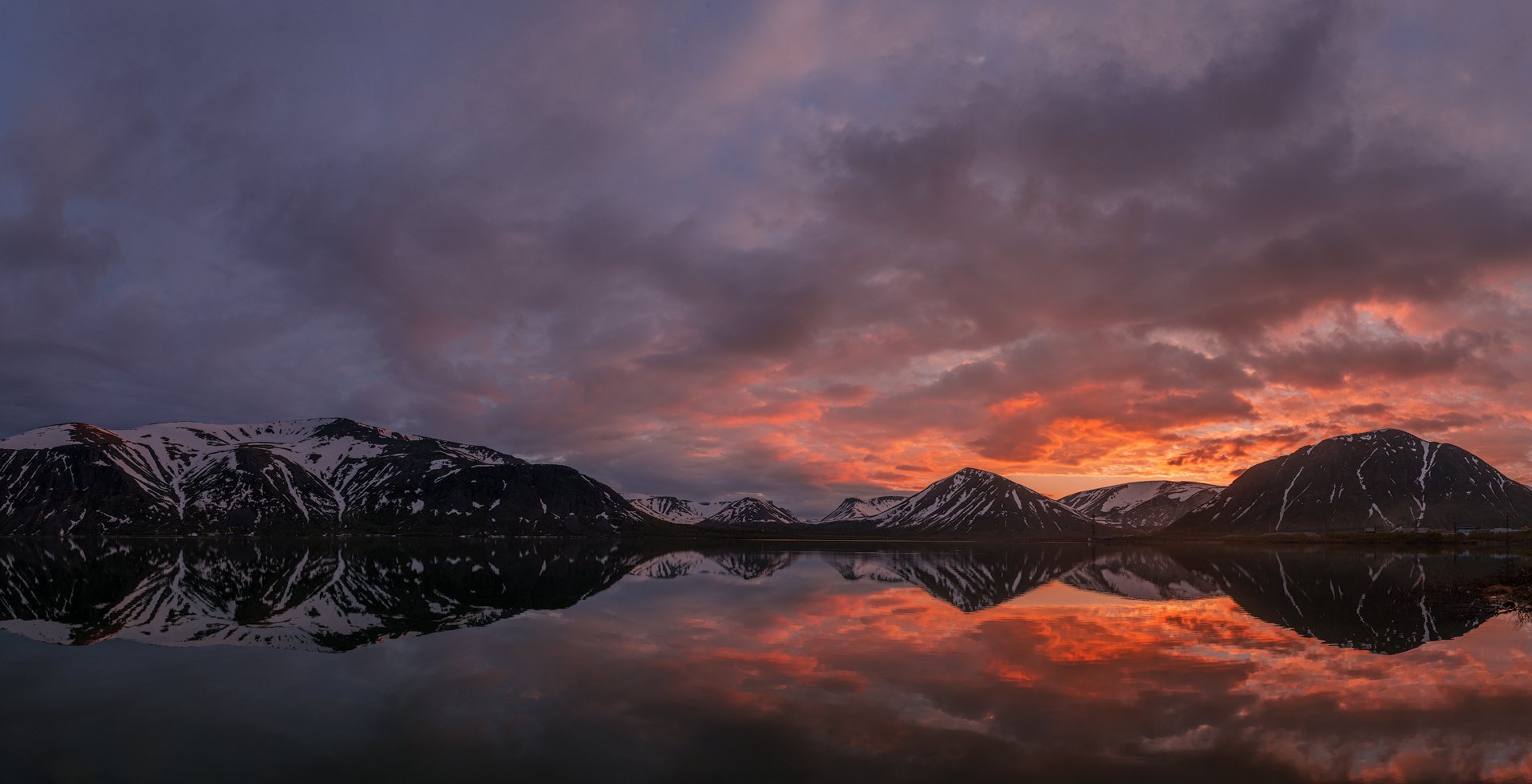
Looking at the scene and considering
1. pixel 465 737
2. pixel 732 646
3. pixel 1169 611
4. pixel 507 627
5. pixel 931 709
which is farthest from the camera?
pixel 1169 611

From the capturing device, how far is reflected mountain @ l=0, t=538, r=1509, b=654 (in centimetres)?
3931

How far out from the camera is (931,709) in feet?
72.5

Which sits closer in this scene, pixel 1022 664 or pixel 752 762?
pixel 752 762

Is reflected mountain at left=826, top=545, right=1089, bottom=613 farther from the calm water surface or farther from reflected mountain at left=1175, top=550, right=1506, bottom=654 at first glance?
reflected mountain at left=1175, top=550, right=1506, bottom=654

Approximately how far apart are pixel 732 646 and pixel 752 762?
55.3 feet

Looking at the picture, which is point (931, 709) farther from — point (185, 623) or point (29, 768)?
point (185, 623)

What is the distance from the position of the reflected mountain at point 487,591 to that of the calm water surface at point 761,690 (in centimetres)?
62

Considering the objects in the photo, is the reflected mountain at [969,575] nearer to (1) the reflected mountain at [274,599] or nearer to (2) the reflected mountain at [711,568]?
(2) the reflected mountain at [711,568]

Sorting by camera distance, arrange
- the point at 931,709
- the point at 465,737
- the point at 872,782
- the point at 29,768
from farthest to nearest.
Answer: the point at 931,709 → the point at 465,737 → the point at 29,768 → the point at 872,782

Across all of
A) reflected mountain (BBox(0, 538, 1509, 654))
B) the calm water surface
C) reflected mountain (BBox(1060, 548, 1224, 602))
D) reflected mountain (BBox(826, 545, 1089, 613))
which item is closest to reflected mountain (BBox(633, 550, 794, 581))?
reflected mountain (BBox(0, 538, 1509, 654))

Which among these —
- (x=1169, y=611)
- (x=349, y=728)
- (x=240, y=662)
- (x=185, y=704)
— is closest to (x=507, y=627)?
(x=240, y=662)

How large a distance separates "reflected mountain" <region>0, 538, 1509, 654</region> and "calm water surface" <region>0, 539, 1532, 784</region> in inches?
24.2

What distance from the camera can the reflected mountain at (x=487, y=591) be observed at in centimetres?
3931

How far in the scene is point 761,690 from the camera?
2469cm
